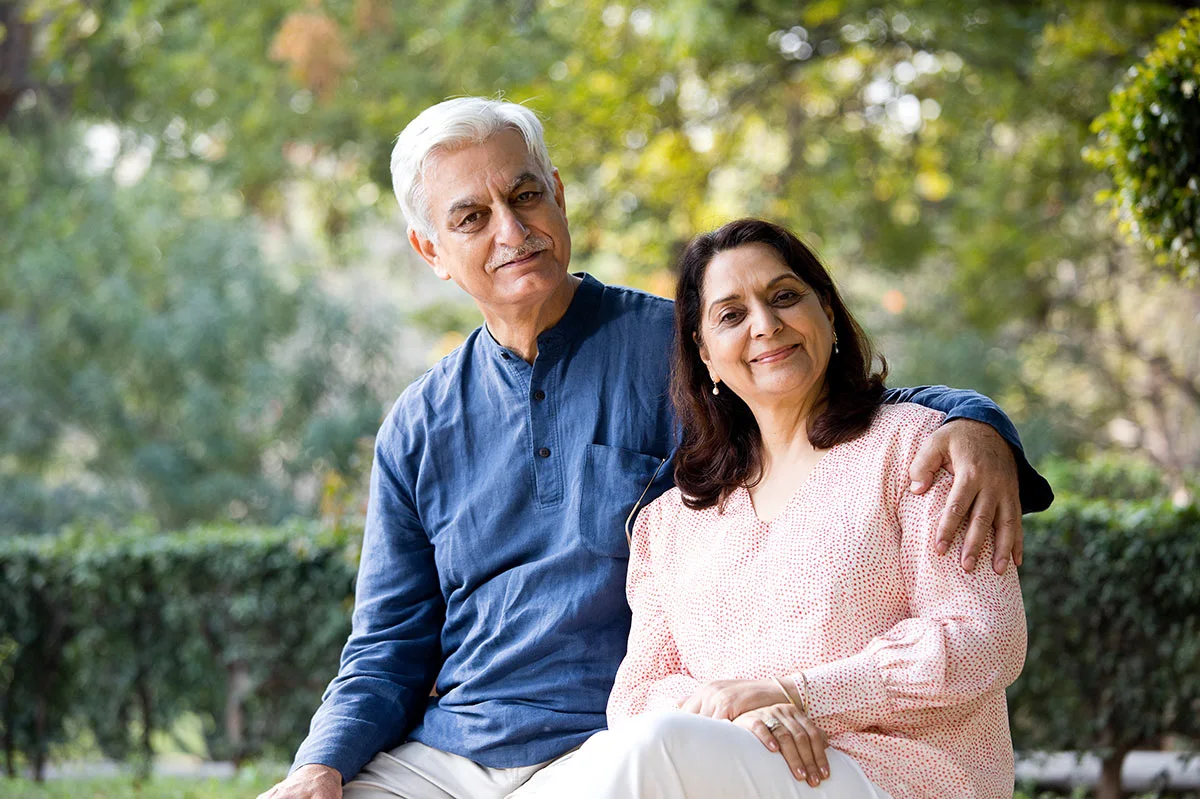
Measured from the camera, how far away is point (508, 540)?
2.51 m

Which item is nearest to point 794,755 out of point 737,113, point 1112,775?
point 1112,775

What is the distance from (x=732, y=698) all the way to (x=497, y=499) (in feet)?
2.56

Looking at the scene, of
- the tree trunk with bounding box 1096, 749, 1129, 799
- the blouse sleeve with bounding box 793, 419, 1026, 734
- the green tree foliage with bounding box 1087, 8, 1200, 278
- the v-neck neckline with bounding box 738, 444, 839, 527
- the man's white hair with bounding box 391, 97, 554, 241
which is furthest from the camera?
the tree trunk with bounding box 1096, 749, 1129, 799

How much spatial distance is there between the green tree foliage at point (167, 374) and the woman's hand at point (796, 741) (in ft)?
24.7

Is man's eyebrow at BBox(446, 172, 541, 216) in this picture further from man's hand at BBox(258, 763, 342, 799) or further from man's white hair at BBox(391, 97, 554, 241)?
man's hand at BBox(258, 763, 342, 799)

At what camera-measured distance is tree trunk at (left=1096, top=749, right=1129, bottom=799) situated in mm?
4328

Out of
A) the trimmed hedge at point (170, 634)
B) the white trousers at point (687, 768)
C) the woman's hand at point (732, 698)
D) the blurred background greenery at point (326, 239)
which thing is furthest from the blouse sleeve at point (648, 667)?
the blurred background greenery at point (326, 239)

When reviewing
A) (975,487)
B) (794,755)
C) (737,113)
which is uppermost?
(737,113)

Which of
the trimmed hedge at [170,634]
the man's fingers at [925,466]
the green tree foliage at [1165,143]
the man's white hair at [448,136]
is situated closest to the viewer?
the man's fingers at [925,466]

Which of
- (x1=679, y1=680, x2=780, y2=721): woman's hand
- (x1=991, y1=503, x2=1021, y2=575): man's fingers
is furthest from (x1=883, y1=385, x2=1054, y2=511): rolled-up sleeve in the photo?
(x1=679, y1=680, x2=780, y2=721): woman's hand

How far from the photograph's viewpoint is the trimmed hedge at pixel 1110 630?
408 cm

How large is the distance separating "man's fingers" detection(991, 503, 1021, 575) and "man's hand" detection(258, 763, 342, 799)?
4.15 ft

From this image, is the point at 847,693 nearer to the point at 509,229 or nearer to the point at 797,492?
the point at 797,492

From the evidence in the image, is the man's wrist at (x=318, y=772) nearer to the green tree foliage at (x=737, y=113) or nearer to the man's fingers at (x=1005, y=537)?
the man's fingers at (x=1005, y=537)
